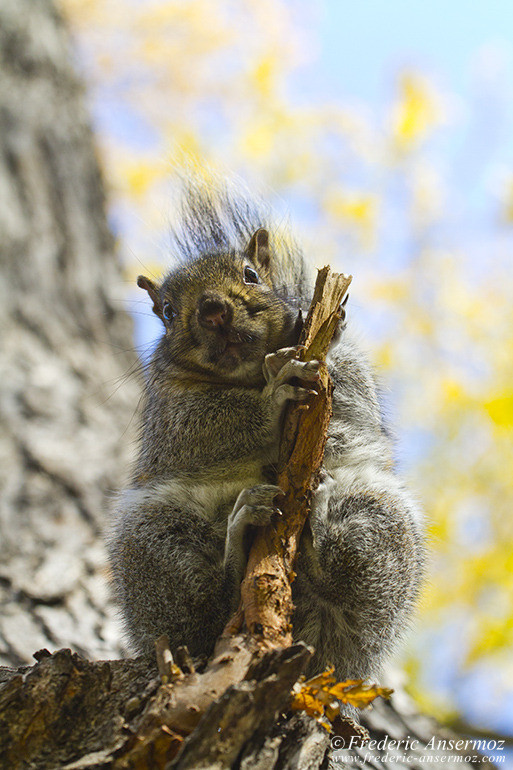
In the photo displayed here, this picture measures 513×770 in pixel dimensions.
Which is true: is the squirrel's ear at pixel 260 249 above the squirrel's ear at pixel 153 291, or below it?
above

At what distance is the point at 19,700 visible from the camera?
2131 millimetres

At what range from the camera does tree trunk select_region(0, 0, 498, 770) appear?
74.1 inches

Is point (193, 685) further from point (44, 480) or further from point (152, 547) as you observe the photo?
point (44, 480)

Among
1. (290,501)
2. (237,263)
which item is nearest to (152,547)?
(290,501)

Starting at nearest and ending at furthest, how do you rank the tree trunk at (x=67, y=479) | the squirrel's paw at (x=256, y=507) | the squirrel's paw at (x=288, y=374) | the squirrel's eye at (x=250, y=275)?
the tree trunk at (x=67, y=479) < the squirrel's paw at (x=256, y=507) < the squirrel's paw at (x=288, y=374) < the squirrel's eye at (x=250, y=275)

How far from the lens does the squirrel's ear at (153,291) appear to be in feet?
13.8

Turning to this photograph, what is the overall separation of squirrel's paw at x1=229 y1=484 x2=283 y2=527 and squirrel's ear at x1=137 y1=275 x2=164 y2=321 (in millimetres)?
1871

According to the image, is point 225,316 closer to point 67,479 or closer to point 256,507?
point 256,507

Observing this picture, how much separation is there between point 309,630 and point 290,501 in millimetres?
656

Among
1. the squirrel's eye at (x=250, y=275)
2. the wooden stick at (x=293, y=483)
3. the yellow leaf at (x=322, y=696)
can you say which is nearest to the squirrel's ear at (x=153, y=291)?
the squirrel's eye at (x=250, y=275)

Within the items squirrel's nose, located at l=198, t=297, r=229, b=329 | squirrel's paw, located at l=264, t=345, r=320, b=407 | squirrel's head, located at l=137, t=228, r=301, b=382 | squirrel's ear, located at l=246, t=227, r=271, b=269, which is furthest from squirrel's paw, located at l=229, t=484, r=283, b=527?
squirrel's ear, located at l=246, t=227, r=271, b=269

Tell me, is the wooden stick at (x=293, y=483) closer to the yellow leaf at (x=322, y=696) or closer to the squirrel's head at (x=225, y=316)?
the yellow leaf at (x=322, y=696)

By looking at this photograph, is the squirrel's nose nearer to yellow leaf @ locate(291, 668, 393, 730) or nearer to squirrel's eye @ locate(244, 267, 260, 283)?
squirrel's eye @ locate(244, 267, 260, 283)

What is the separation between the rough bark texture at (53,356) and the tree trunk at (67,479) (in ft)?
0.04
